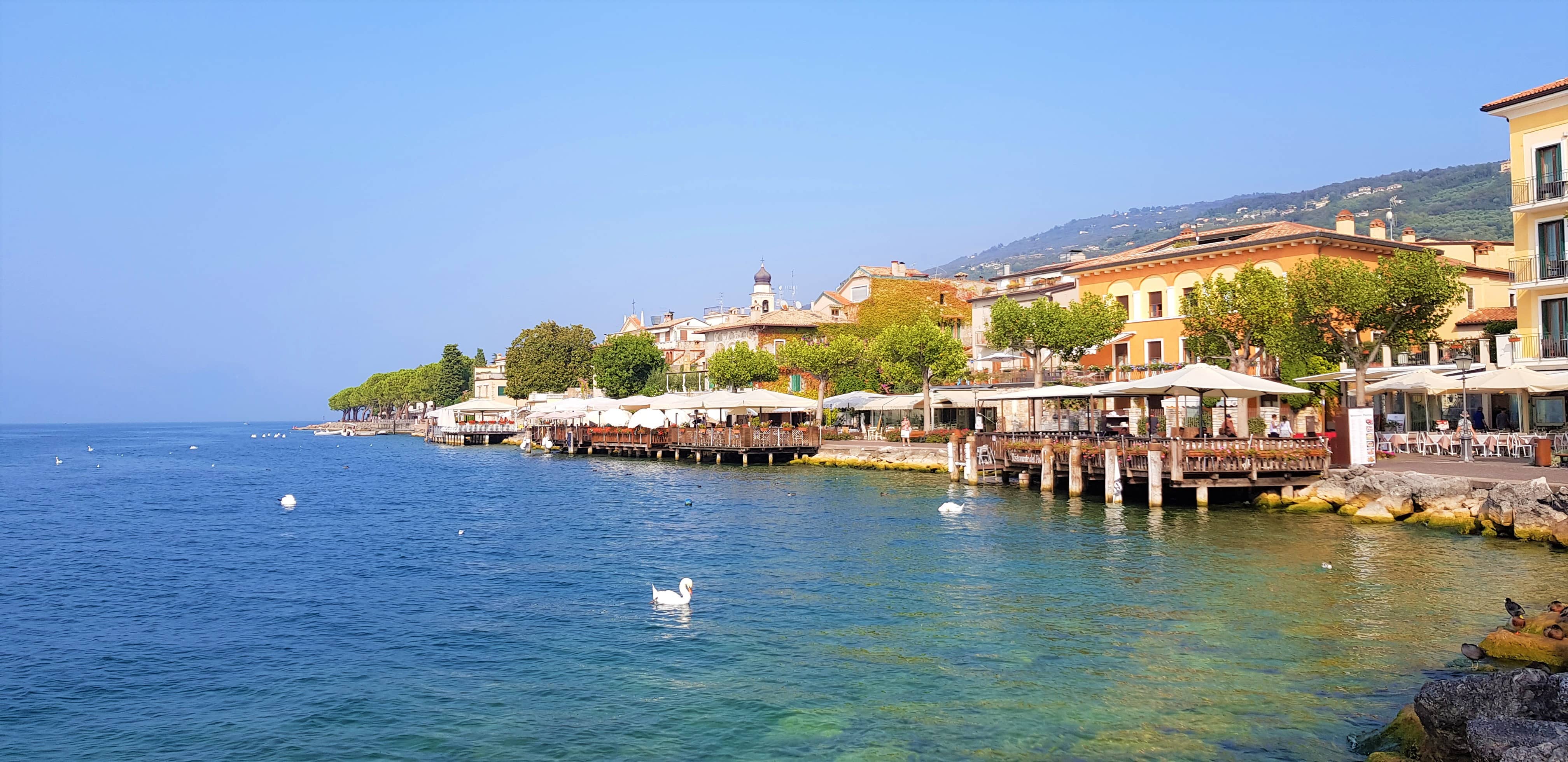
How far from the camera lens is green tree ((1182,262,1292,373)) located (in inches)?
1549

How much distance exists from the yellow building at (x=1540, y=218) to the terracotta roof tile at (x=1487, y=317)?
35.8 ft

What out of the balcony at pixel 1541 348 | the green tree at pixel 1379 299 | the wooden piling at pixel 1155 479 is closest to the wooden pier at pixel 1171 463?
the wooden piling at pixel 1155 479

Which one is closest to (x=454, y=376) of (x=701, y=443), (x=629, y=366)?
(x=629, y=366)

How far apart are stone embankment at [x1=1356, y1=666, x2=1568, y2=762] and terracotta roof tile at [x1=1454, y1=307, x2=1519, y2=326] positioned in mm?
42802

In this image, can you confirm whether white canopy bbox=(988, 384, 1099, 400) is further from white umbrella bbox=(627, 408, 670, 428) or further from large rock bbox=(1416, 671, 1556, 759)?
white umbrella bbox=(627, 408, 670, 428)

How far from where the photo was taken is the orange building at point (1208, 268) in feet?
148

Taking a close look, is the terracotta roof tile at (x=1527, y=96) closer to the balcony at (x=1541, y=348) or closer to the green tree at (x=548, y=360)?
the balcony at (x=1541, y=348)

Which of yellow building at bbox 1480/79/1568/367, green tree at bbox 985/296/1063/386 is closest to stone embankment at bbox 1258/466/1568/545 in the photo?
yellow building at bbox 1480/79/1568/367

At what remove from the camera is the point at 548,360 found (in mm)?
107250

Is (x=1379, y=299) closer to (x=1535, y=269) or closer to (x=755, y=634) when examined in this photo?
(x=1535, y=269)

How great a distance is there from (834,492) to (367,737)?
88.2 feet

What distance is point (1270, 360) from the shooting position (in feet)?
146

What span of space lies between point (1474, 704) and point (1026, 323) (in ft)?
130

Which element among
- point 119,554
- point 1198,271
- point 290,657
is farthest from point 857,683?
point 1198,271
